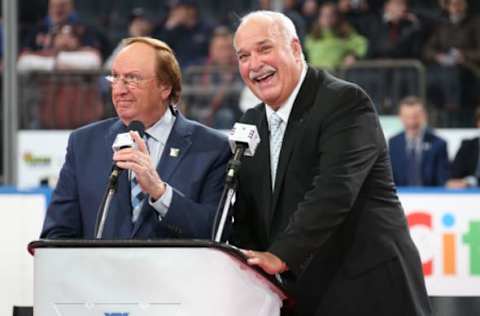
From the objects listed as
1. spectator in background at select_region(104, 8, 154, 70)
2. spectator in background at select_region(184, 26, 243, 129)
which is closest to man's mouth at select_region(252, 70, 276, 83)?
spectator in background at select_region(184, 26, 243, 129)

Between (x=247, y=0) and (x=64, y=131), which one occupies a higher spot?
(x=247, y=0)

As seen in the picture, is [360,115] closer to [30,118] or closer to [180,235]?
[180,235]

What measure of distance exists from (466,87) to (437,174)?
1.28 metres

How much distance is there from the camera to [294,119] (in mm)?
3820

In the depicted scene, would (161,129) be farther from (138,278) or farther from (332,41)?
(332,41)

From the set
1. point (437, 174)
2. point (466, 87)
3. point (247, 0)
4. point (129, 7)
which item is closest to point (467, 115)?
point (466, 87)

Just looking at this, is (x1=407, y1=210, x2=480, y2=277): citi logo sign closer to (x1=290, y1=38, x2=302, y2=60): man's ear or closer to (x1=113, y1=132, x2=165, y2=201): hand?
(x1=290, y1=38, x2=302, y2=60): man's ear

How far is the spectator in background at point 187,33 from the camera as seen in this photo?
10.9 meters

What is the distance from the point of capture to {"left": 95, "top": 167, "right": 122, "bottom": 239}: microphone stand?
3.60 meters

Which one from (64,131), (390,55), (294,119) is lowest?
(64,131)

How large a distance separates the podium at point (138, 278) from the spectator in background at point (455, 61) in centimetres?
739

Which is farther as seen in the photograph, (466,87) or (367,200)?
(466,87)

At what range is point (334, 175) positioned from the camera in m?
3.61

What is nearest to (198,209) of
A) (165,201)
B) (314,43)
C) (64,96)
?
(165,201)
